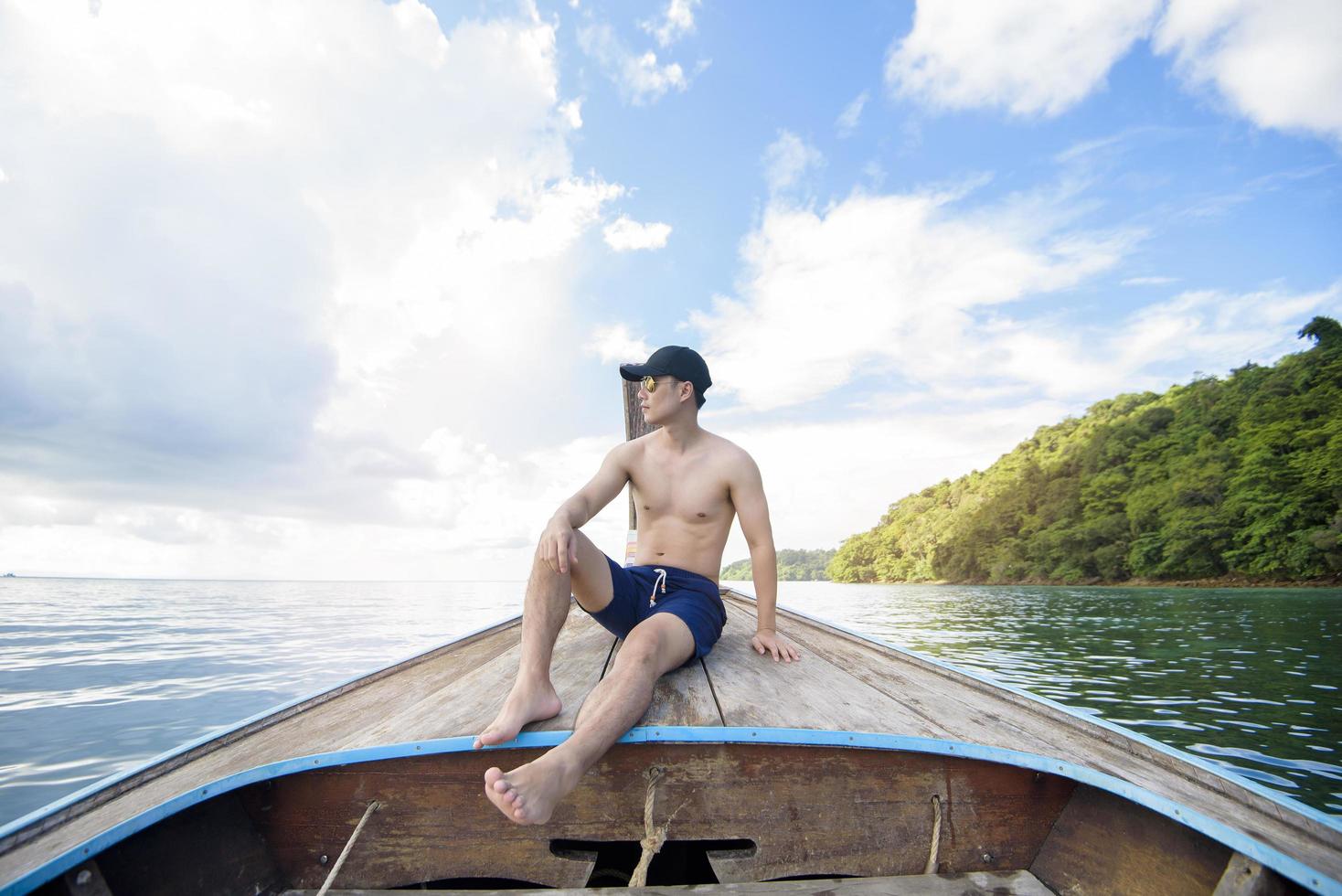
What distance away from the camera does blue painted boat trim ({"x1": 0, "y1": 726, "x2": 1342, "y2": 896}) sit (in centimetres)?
131

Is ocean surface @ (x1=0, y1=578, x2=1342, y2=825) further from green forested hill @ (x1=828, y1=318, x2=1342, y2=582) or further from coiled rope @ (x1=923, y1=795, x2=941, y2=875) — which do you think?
green forested hill @ (x1=828, y1=318, x2=1342, y2=582)

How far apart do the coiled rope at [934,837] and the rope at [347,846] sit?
56.1 inches

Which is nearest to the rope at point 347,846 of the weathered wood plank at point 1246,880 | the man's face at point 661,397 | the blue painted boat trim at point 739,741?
the blue painted boat trim at point 739,741

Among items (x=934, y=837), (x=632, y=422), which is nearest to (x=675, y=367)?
(x=934, y=837)

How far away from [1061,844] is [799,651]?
1185 mm

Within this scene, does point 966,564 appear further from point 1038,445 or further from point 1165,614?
point 1165,614

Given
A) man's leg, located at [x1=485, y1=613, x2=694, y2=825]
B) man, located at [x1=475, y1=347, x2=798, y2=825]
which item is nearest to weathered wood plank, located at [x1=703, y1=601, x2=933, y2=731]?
man, located at [x1=475, y1=347, x2=798, y2=825]

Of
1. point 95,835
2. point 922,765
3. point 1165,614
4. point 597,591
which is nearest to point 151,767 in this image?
point 95,835

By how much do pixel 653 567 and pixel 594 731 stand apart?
1173 mm

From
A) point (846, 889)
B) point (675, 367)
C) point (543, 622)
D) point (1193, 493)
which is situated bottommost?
point (846, 889)

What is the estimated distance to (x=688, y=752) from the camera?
166 centimetres

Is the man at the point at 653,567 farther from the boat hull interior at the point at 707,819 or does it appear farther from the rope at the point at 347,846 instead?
the rope at the point at 347,846

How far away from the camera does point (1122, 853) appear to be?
5.03ft

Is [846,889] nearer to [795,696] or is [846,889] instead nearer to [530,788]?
[795,696]
